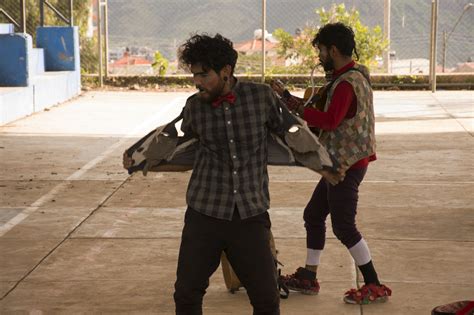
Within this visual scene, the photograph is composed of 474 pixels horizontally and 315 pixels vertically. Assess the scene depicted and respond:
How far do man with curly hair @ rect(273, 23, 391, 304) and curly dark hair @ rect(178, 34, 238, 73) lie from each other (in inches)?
43.2

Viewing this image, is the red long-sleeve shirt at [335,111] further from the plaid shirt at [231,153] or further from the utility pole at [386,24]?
the utility pole at [386,24]

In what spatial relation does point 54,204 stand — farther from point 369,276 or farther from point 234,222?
point 234,222

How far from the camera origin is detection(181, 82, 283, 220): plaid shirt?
4777 millimetres

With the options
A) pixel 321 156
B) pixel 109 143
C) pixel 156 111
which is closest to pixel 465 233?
pixel 321 156

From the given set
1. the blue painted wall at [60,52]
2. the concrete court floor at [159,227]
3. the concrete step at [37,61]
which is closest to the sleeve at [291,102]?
the concrete court floor at [159,227]

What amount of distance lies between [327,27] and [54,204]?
13.9ft

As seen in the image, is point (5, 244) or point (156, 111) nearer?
point (5, 244)

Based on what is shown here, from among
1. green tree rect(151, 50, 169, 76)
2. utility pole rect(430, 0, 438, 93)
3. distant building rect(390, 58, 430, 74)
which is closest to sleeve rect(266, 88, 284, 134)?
utility pole rect(430, 0, 438, 93)

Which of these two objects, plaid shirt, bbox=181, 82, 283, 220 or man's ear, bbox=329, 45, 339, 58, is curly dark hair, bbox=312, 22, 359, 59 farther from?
plaid shirt, bbox=181, 82, 283, 220

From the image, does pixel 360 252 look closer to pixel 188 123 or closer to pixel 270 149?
pixel 270 149

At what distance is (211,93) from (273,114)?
1.15 feet

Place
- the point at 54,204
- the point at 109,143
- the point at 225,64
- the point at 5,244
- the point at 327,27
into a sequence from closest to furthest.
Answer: the point at 225,64, the point at 327,27, the point at 5,244, the point at 54,204, the point at 109,143

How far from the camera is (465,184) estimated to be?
10305 millimetres

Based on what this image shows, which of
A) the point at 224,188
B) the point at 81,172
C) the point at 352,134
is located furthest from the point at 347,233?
the point at 81,172
